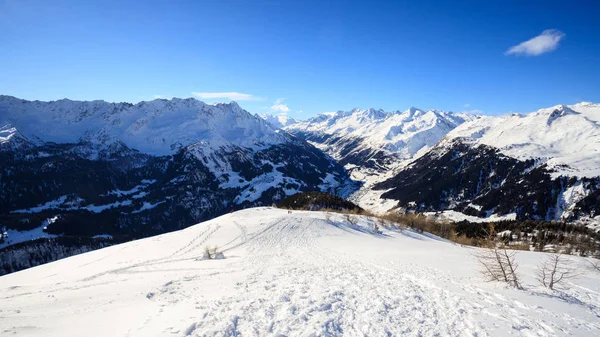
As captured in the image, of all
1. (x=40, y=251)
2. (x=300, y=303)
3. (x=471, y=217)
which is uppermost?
(x=300, y=303)

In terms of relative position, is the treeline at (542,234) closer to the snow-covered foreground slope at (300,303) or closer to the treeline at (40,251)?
the snow-covered foreground slope at (300,303)

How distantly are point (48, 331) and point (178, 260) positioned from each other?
64.2 feet

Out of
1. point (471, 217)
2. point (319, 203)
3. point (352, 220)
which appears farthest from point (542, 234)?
point (471, 217)

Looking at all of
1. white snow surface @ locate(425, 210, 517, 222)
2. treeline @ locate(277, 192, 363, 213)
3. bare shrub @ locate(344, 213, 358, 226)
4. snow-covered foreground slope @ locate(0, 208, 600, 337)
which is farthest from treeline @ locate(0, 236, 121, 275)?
white snow surface @ locate(425, 210, 517, 222)

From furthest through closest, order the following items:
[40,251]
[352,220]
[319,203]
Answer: [40,251]
[319,203]
[352,220]

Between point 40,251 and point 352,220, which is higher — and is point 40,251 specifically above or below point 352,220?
below

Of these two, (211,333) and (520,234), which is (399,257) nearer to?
(211,333)

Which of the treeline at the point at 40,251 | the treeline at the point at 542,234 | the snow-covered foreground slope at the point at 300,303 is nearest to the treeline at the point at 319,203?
the treeline at the point at 542,234

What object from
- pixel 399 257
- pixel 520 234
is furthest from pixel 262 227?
pixel 520 234

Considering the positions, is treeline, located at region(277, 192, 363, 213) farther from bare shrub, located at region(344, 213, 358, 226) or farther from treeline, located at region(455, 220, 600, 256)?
bare shrub, located at region(344, 213, 358, 226)

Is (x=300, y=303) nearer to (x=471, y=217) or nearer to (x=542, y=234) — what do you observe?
(x=542, y=234)

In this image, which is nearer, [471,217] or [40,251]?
[40,251]

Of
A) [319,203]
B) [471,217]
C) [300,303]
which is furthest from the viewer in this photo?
[471,217]

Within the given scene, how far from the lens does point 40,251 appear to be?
152m
